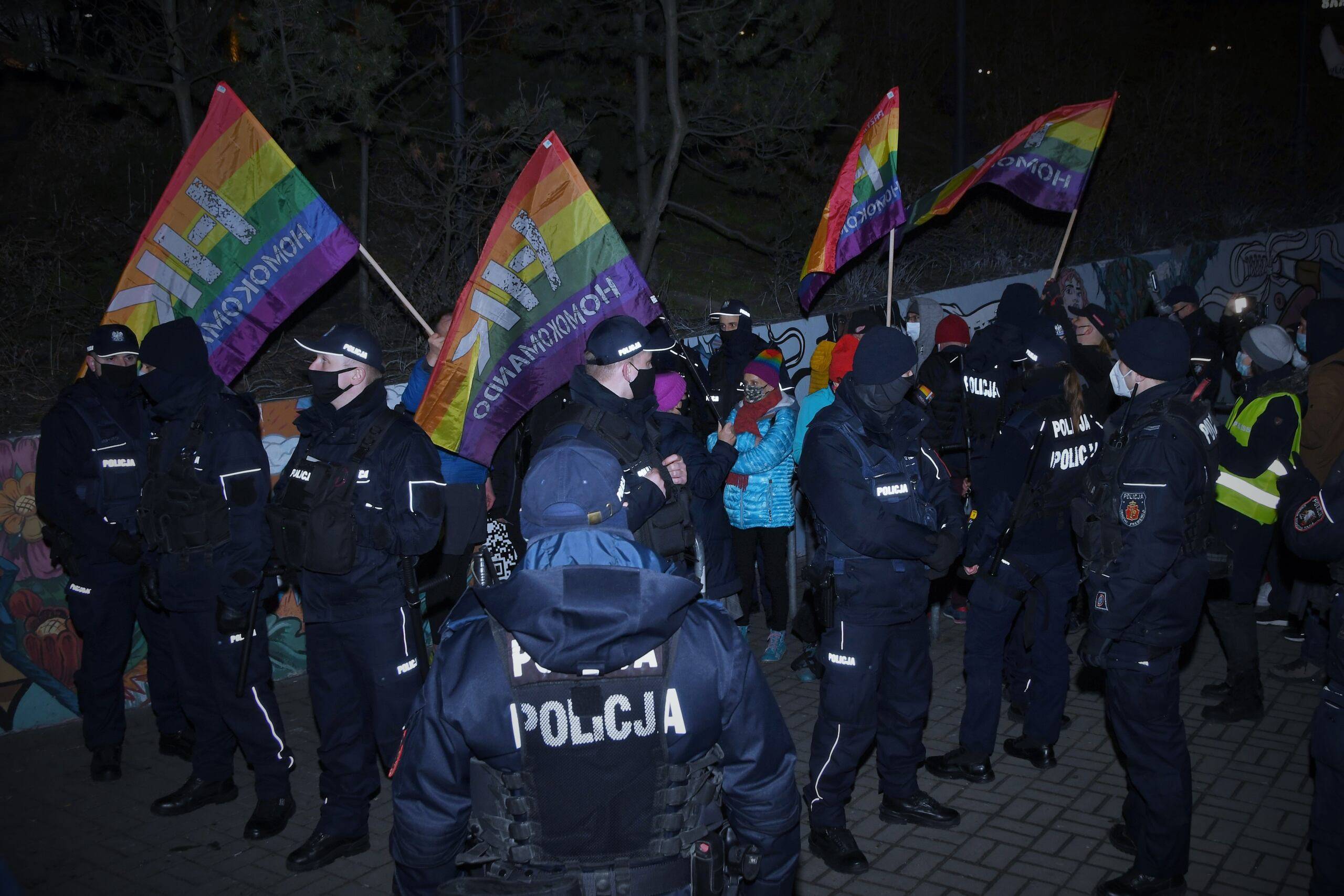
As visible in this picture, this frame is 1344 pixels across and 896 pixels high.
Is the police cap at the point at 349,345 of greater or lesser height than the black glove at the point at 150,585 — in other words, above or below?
above

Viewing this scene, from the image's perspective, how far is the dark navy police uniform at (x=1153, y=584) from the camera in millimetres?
4531

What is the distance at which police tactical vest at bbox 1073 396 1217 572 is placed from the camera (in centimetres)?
459

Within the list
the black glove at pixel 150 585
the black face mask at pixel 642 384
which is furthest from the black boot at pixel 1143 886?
the black glove at pixel 150 585

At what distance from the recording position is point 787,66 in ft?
39.3

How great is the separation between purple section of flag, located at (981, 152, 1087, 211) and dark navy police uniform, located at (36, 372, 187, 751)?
7.19 m

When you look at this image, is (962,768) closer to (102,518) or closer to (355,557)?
Answer: (355,557)

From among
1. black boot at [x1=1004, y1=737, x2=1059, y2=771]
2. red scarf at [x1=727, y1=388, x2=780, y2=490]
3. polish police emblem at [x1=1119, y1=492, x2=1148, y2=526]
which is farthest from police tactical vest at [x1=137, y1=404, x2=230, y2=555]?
black boot at [x1=1004, y1=737, x2=1059, y2=771]

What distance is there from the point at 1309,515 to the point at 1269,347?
3.31 meters

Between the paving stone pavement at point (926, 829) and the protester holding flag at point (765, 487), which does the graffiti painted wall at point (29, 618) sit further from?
the protester holding flag at point (765, 487)

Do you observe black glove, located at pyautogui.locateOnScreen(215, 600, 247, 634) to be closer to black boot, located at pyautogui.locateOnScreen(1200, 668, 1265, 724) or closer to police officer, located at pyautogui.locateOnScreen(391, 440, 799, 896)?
police officer, located at pyautogui.locateOnScreen(391, 440, 799, 896)

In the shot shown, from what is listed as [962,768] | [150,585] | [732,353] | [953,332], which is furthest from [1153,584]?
[150,585]

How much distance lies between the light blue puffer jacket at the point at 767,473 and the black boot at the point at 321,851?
11.2 ft

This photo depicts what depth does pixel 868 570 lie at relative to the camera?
4.99 metres

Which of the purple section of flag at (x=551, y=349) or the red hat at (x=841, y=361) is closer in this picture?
the purple section of flag at (x=551, y=349)
